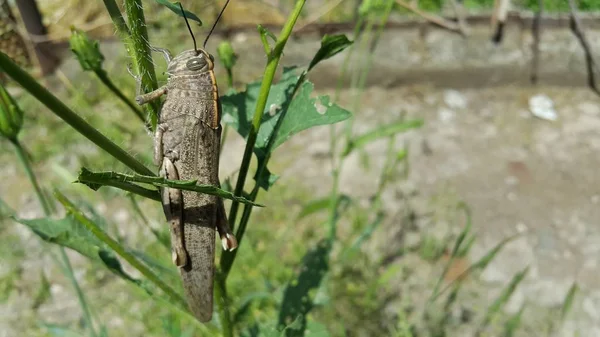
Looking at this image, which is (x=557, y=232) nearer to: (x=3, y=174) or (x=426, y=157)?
(x=426, y=157)

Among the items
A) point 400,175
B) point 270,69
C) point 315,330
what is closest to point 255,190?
point 270,69

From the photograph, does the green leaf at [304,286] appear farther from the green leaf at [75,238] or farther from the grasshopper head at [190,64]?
the grasshopper head at [190,64]

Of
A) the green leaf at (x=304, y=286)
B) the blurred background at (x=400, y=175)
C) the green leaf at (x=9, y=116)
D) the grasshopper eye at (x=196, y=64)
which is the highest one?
the grasshopper eye at (x=196, y=64)

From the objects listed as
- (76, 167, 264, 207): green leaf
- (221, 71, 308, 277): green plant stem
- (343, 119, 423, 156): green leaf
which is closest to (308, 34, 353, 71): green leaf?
(221, 71, 308, 277): green plant stem

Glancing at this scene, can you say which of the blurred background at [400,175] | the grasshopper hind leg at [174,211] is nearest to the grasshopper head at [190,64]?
the grasshopper hind leg at [174,211]

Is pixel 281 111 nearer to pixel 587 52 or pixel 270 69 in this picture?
pixel 270 69

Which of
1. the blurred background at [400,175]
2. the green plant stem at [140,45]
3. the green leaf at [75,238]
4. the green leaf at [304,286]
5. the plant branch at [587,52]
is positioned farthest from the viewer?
the plant branch at [587,52]
